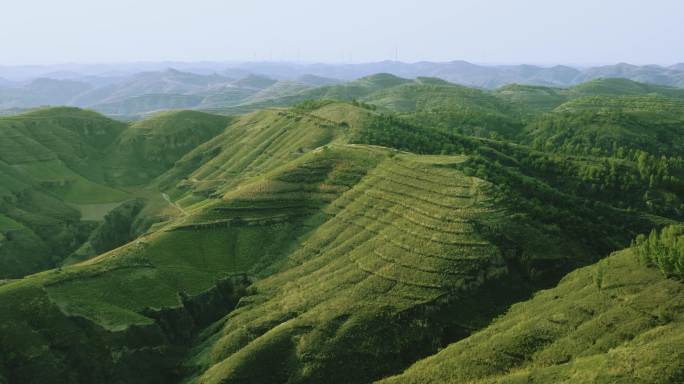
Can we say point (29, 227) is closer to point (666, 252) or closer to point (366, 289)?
point (366, 289)

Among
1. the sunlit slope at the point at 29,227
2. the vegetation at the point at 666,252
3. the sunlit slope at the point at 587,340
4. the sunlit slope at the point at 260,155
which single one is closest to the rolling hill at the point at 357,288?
the sunlit slope at the point at 587,340

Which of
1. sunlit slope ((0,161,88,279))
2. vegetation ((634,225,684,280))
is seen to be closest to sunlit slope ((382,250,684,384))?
vegetation ((634,225,684,280))

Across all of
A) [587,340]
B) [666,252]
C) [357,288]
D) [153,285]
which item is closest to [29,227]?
[153,285]

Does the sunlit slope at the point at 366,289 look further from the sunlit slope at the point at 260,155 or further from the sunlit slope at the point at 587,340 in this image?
the sunlit slope at the point at 260,155

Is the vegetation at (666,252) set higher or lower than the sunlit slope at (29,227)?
higher

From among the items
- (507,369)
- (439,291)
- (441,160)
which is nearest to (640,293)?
(507,369)

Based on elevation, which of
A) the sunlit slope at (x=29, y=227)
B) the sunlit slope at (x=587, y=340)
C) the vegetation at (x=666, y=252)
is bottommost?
the sunlit slope at (x=29, y=227)

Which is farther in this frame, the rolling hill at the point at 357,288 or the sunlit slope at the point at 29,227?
the sunlit slope at the point at 29,227

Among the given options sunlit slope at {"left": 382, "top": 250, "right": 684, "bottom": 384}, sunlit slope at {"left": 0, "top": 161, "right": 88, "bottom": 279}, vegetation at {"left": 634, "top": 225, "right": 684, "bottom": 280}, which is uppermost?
vegetation at {"left": 634, "top": 225, "right": 684, "bottom": 280}

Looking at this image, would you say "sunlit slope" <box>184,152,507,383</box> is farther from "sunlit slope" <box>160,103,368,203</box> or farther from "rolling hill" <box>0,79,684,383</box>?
"sunlit slope" <box>160,103,368,203</box>

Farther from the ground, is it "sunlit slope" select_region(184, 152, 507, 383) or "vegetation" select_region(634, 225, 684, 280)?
"vegetation" select_region(634, 225, 684, 280)
